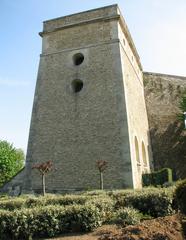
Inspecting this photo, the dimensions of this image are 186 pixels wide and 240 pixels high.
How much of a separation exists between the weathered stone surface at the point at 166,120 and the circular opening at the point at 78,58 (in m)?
8.89

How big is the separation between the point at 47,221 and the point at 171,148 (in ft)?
59.9

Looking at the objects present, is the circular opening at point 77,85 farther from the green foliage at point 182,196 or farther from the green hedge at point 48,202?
the green foliage at point 182,196

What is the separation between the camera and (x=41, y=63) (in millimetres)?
19312

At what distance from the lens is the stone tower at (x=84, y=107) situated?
52.2 ft

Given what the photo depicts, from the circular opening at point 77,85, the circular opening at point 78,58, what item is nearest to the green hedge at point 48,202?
the circular opening at point 77,85

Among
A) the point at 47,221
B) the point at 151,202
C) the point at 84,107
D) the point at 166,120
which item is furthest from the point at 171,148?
the point at 47,221

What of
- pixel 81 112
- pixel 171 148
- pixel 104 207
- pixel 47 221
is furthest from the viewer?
pixel 171 148

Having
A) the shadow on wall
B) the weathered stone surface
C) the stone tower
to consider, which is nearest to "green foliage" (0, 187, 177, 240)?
the stone tower

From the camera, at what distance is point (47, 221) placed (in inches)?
278

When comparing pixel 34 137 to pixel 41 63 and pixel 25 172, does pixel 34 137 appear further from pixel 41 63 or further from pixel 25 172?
pixel 41 63

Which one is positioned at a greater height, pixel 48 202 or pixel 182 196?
pixel 48 202

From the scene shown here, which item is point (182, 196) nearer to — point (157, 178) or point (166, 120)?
point (157, 178)

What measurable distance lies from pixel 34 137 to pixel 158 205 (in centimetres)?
1094

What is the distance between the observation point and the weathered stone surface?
23.3 m
